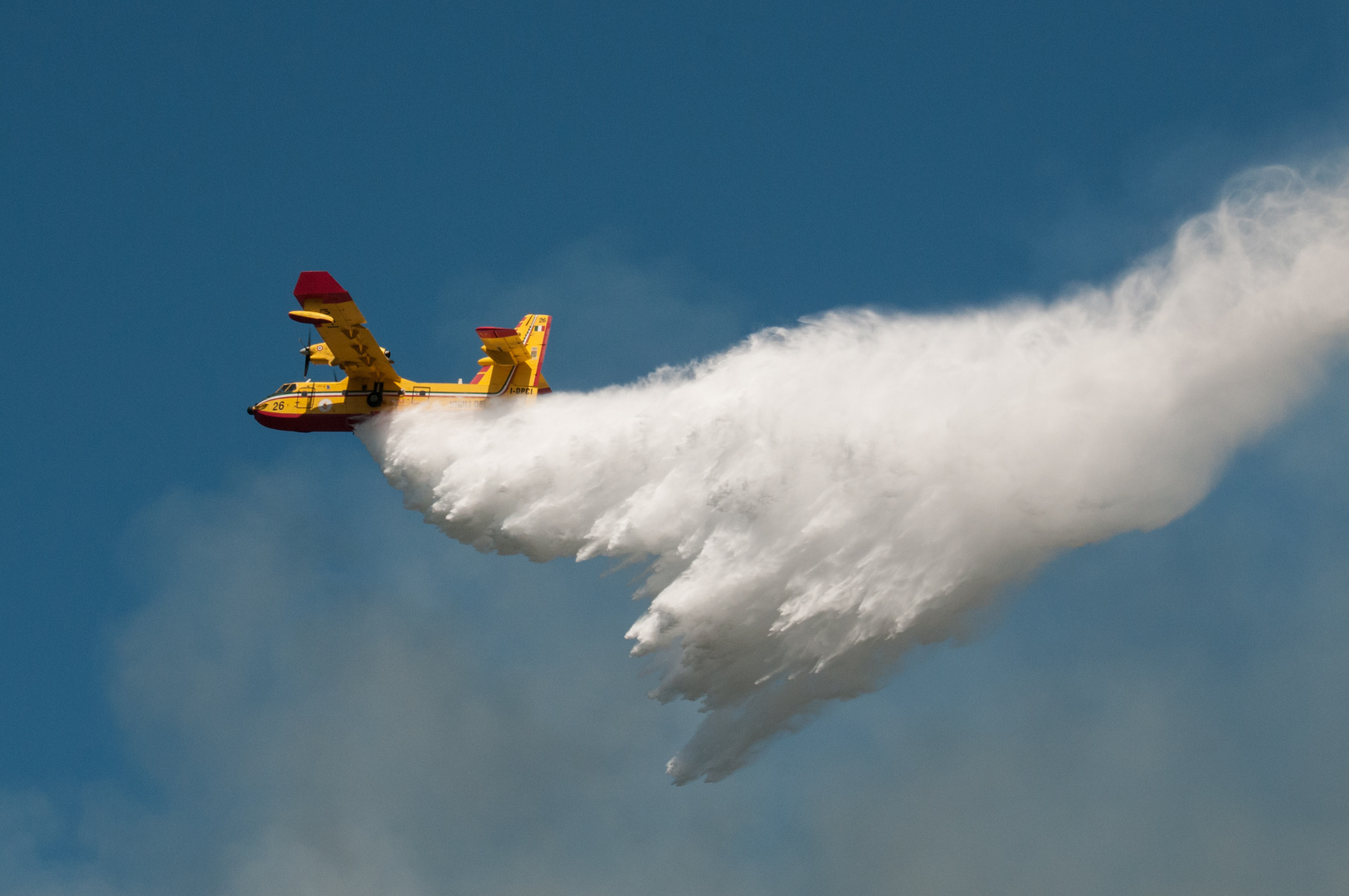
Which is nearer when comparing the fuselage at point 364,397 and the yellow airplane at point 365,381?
the yellow airplane at point 365,381

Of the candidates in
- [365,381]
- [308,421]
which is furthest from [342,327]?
[308,421]

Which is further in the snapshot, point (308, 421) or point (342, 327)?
point (308, 421)

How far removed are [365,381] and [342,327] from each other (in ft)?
8.78

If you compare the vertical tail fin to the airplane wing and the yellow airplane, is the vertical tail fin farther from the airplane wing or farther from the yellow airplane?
the airplane wing

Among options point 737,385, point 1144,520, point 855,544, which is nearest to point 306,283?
point 737,385

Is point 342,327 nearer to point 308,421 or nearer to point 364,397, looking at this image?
point 364,397

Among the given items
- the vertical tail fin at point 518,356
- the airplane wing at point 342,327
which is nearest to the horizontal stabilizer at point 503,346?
the vertical tail fin at point 518,356

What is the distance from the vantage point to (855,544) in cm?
3419

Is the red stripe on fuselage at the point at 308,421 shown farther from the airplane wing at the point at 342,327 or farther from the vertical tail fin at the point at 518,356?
the vertical tail fin at the point at 518,356

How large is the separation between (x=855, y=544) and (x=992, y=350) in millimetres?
6122

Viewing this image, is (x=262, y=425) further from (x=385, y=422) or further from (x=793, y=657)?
(x=793, y=657)

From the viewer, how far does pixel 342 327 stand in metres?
37.6

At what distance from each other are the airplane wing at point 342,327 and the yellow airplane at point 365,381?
2 cm

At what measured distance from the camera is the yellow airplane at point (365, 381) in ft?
123
